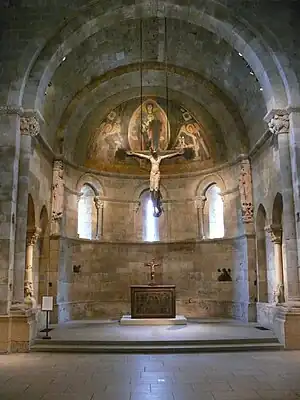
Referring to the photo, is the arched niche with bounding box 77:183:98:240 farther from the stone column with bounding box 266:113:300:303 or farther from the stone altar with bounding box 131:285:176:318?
the stone column with bounding box 266:113:300:303

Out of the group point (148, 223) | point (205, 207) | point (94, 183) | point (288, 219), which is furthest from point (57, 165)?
point (288, 219)

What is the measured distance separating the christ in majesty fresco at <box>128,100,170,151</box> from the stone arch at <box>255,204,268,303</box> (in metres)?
5.25

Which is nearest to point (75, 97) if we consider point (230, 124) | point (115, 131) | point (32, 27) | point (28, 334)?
point (115, 131)

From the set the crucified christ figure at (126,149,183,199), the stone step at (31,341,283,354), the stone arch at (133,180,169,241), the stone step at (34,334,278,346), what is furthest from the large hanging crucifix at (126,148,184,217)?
the stone step at (31,341,283,354)

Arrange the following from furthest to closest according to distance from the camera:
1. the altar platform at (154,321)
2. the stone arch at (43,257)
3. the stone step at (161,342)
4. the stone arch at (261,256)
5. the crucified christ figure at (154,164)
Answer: the crucified christ figure at (154,164) → the stone arch at (261,256) → the stone arch at (43,257) → the altar platform at (154,321) → the stone step at (161,342)

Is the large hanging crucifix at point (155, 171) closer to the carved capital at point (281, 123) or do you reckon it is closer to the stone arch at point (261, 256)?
the stone arch at point (261, 256)

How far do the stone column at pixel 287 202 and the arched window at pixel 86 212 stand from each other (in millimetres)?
8433

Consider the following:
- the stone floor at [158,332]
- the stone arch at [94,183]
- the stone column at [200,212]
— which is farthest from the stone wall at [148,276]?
the stone arch at [94,183]

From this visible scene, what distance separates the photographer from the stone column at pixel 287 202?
11.1 metres

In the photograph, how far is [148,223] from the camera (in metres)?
18.5

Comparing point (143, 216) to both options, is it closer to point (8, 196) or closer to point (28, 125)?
point (28, 125)

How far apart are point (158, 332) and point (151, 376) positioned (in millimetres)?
4380

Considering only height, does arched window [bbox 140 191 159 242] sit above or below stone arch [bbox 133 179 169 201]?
below

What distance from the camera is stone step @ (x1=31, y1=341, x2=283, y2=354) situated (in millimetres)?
10289
